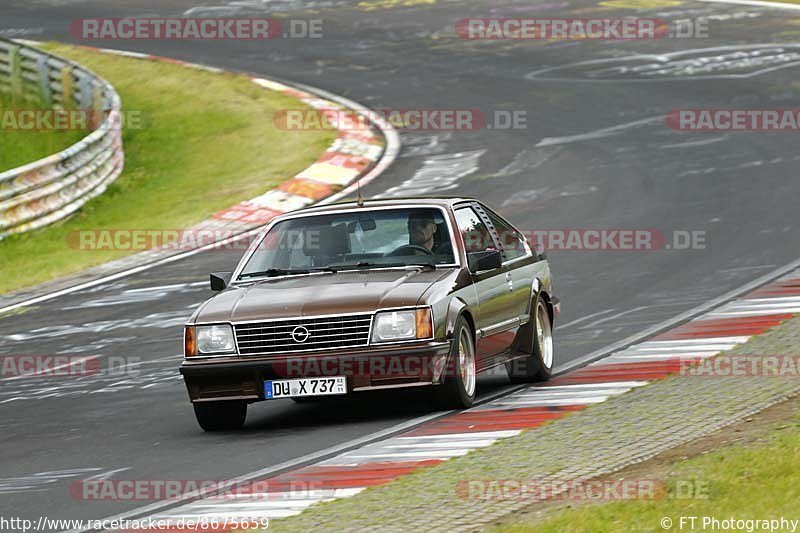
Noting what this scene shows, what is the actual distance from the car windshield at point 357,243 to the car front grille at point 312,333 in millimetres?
945

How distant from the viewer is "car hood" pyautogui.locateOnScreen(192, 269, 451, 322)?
1005cm

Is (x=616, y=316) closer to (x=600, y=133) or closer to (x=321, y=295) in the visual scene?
(x=321, y=295)

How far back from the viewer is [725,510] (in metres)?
6.62

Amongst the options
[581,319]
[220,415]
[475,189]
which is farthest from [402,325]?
[475,189]

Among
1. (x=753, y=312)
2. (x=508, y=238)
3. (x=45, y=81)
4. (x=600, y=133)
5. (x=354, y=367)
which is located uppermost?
(x=45, y=81)

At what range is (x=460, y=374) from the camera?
10336 mm

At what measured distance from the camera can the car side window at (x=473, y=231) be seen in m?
11.4

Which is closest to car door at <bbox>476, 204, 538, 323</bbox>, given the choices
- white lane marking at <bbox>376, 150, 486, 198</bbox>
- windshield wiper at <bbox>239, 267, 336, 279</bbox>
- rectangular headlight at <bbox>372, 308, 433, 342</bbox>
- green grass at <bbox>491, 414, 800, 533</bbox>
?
windshield wiper at <bbox>239, 267, 336, 279</bbox>

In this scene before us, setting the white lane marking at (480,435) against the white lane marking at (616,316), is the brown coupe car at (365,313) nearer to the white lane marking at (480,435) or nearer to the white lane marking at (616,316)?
the white lane marking at (480,435)

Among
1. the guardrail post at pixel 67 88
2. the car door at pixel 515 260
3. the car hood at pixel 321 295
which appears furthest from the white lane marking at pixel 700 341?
the guardrail post at pixel 67 88

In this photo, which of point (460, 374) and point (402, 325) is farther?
point (460, 374)

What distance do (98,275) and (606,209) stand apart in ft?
22.4

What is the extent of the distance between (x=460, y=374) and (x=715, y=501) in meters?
3.66

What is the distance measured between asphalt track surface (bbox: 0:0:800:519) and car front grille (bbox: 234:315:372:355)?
58 centimetres
